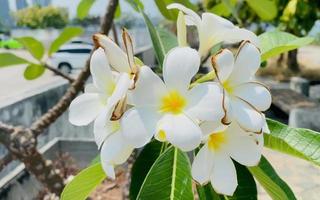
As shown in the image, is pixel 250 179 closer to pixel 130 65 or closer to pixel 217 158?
pixel 217 158

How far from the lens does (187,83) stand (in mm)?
508

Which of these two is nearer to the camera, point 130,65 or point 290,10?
point 130,65

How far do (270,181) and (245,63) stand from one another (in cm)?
19

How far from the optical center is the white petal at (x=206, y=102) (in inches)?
18.8

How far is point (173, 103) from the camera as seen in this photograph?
1.66ft

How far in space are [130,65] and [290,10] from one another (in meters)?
3.41

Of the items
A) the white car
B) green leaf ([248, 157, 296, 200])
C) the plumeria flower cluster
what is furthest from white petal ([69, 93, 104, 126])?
the white car

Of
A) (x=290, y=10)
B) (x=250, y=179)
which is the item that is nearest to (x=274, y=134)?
(x=250, y=179)

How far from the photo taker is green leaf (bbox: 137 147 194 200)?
596 mm

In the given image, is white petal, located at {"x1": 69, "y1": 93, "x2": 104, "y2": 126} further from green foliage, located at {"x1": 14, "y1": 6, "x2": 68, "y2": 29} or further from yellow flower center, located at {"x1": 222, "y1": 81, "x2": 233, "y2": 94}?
green foliage, located at {"x1": 14, "y1": 6, "x2": 68, "y2": 29}

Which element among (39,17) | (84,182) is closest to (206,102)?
(84,182)

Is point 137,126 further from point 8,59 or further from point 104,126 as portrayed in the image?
point 8,59

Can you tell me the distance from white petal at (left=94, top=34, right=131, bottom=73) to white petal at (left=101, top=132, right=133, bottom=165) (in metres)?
0.08

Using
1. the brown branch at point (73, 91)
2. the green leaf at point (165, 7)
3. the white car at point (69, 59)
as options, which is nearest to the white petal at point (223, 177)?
the green leaf at point (165, 7)
